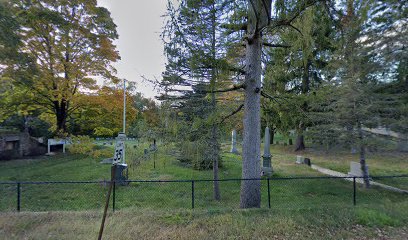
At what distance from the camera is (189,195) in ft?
29.1

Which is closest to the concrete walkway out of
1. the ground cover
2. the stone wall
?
the ground cover

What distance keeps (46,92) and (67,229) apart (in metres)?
10.9

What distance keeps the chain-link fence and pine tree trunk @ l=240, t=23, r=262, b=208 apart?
4.70 ft

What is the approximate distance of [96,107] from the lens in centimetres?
1335

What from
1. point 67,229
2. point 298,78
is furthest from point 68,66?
point 298,78

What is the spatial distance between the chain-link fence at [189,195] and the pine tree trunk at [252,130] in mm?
1433

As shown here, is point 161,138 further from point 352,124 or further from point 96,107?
point 352,124

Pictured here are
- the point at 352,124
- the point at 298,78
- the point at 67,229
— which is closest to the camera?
the point at 67,229

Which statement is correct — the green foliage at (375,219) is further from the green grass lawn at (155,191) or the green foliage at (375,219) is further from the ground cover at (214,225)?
the green grass lawn at (155,191)

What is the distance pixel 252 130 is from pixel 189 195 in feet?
15.5

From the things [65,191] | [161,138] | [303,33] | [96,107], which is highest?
[303,33]

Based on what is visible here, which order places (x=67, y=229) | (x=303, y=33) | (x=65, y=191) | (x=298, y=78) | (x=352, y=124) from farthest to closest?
(x=298, y=78) < (x=352, y=124) < (x=65, y=191) < (x=303, y=33) < (x=67, y=229)

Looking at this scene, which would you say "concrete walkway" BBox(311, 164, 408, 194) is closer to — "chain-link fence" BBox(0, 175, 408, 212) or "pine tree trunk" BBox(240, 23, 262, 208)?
"chain-link fence" BBox(0, 175, 408, 212)

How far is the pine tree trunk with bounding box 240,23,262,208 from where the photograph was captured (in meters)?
5.51
